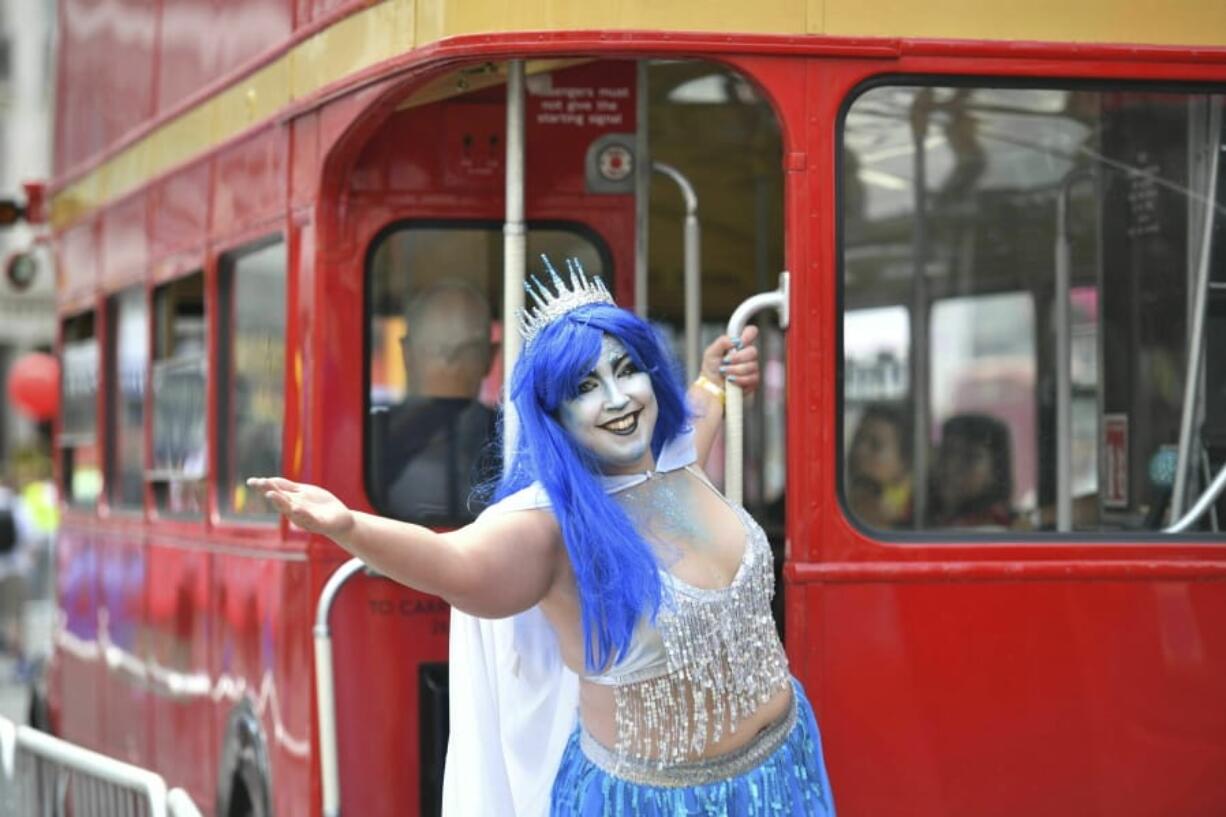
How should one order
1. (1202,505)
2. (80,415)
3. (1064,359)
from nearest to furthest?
(1202,505), (1064,359), (80,415)

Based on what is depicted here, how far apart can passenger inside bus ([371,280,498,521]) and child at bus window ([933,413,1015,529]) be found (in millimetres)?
1993

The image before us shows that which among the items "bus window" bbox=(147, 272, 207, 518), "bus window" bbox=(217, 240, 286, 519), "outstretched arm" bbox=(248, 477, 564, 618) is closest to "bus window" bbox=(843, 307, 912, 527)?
"bus window" bbox=(217, 240, 286, 519)

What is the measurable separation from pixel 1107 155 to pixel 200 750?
331 cm

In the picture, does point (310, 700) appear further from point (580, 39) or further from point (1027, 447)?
point (1027, 447)

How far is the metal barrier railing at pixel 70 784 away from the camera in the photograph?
193 inches

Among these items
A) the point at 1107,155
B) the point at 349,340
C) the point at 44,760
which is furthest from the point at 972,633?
the point at 44,760

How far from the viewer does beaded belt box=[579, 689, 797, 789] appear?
390 cm

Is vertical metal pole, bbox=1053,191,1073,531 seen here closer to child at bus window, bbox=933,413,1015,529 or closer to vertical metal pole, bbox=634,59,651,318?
child at bus window, bbox=933,413,1015,529

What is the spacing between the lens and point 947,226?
8.20 m

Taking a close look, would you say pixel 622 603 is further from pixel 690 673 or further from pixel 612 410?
pixel 612 410

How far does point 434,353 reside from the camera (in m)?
5.53

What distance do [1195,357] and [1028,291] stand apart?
2.32 metres

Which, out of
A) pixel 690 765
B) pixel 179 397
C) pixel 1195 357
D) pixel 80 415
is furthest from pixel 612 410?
pixel 80 415

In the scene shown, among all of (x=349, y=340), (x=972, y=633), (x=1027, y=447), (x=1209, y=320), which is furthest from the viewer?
(x=1027, y=447)
